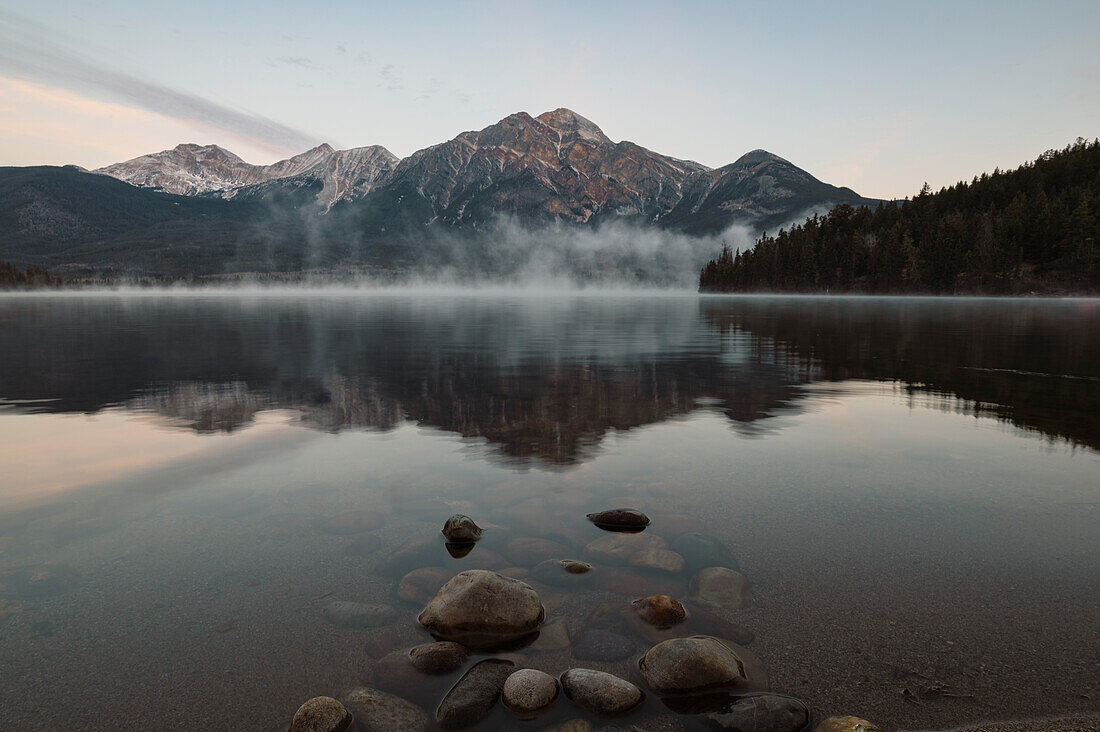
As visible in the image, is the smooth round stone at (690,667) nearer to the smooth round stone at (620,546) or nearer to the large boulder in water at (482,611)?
the large boulder in water at (482,611)

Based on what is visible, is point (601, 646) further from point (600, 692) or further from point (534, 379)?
point (534, 379)

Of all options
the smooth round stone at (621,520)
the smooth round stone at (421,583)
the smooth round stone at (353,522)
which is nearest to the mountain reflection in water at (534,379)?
the smooth round stone at (621,520)

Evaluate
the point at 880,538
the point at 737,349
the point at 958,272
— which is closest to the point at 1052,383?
the point at 737,349

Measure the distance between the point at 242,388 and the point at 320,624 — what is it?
21090 mm

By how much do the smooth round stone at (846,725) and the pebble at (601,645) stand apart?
224cm

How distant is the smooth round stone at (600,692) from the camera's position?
592 centimetres

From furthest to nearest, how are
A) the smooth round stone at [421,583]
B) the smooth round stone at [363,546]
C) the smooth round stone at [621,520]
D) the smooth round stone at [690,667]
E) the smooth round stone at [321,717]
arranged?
1. the smooth round stone at [621,520]
2. the smooth round stone at [363,546]
3. the smooth round stone at [421,583]
4. the smooth round stone at [690,667]
5. the smooth round stone at [321,717]

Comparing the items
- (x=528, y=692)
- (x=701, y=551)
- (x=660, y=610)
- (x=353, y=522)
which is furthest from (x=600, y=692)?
(x=353, y=522)

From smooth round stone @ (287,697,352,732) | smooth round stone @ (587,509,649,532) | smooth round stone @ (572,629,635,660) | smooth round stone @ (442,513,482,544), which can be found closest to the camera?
smooth round stone @ (287,697,352,732)

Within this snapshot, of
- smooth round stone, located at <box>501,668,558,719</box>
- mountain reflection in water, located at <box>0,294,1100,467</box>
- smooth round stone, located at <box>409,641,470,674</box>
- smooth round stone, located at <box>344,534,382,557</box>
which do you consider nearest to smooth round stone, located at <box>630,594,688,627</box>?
smooth round stone, located at <box>501,668,558,719</box>

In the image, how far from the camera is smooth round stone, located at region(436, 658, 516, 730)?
5793mm

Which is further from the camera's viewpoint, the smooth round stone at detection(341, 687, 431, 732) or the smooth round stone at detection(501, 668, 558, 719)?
the smooth round stone at detection(501, 668, 558, 719)

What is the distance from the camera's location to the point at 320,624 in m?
7.52

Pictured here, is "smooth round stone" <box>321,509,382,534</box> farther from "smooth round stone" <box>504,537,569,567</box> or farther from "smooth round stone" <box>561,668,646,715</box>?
"smooth round stone" <box>561,668,646,715</box>
